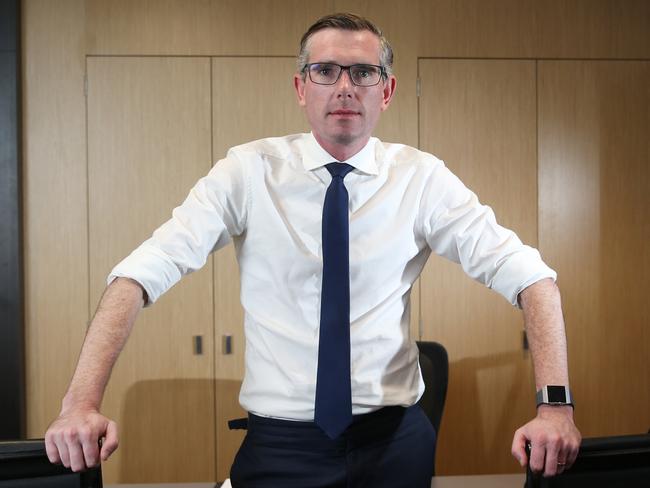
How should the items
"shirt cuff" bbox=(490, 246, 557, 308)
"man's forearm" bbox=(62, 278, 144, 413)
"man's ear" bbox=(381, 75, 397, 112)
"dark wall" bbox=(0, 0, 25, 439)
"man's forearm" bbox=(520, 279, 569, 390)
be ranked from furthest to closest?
1. "dark wall" bbox=(0, 0, 25, 439)
2. "man's ear" bbox=(381, 75, 397, 112)
3. "shirt cuff" bbox=(490, 246, 557, 308)
4. "man's forearm" bbox=(520, 279, 569, 390)
5. "man's forearm" bbox=(62, 278, 144, 413)

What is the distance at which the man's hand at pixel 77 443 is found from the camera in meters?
1.05

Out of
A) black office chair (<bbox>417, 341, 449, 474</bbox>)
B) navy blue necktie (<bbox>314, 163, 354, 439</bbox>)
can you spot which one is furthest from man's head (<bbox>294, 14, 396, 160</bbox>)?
black office chair (<bbox>417, 341, 449, 474</bbox>)

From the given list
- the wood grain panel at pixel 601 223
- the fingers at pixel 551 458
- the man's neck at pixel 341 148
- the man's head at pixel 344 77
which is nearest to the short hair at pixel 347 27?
the man's head at pixel 344 77

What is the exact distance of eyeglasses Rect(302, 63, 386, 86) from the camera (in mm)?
1590

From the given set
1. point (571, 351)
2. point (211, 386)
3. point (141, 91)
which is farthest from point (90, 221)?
point (571, 351)

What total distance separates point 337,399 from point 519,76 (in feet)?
8.52

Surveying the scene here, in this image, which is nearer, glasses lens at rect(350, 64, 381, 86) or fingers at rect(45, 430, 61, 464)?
fingers at rect(45, 430, 61, 464)

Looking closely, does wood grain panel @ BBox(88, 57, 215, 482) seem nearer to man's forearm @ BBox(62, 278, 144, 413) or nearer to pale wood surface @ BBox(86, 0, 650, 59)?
pale wood surface @ BBox(86, 0, 650, 59)

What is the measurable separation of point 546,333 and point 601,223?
2530 mm

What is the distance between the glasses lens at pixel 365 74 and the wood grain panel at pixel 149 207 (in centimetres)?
197

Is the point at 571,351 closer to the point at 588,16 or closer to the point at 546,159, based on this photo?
the point at 546,159

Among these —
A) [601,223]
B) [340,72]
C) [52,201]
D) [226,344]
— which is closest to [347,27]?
[340,72]

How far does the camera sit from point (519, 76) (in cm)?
357

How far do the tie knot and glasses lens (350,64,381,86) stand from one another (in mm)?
196
